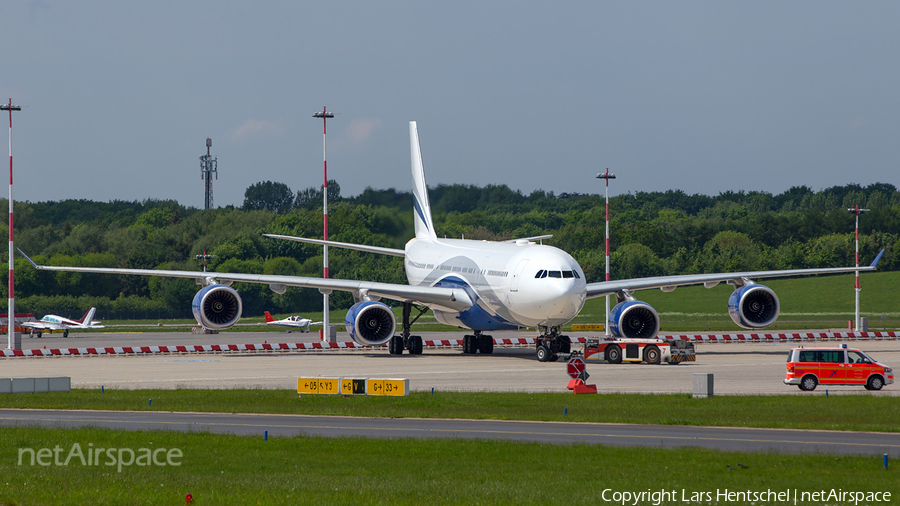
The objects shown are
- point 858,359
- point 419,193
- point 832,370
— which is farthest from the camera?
point 419,193

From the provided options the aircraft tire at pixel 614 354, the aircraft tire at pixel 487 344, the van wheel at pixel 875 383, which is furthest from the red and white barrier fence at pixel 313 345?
the van wheel at pixel 875 383

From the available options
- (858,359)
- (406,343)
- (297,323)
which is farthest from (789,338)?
(297,323)

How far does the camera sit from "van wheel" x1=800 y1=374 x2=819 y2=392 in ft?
109

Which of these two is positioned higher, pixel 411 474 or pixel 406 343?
pixel 411 474

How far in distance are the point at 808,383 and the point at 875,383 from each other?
87.5 inches

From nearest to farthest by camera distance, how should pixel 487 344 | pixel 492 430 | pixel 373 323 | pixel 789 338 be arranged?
pixel 492 430, pixel 373 323, pixel 487 344, pixel 789 338

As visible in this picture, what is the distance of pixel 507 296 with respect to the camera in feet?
148

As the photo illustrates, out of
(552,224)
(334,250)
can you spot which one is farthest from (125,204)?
(552,224)

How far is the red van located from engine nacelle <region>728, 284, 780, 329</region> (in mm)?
13254

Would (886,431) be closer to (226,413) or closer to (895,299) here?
(226,413)

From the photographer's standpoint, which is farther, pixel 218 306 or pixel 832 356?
pixel 218 306

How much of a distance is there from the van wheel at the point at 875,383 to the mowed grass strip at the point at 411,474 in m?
16.2

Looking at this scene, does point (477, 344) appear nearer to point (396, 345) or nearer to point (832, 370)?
point (396, 345)

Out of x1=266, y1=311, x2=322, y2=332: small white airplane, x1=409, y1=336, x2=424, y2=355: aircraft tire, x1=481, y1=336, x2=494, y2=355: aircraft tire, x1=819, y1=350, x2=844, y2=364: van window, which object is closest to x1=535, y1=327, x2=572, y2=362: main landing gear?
x1=481, y1=336, x2=494, y2=355: aircraft tire
